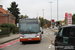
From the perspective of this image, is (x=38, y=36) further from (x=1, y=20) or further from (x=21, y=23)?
(x=1, y=20)

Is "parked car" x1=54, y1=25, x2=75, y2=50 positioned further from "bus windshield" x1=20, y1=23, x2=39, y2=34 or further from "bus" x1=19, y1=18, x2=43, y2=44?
"bus windshield" x1=20, y1=23, x2=39, y2=34

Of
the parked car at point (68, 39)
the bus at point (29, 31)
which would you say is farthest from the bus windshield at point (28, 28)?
the parked car at point (68, 39)

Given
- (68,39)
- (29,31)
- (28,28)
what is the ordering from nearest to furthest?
1. (68,39)
2. (29,31)
3. (28,28)

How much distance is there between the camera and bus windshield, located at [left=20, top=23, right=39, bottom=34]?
14.8 m

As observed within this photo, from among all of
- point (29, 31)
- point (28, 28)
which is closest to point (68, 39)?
A: point (29, 31)

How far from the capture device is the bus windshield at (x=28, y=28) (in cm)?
1484

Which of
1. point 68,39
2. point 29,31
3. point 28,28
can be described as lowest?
point 29,31

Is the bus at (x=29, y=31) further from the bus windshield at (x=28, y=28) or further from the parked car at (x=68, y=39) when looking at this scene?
the parked car at (x=68, y=39)

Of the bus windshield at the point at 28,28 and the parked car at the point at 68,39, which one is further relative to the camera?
the bus windshield at the point at 28,28

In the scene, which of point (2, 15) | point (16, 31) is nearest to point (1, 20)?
point (2, 15)

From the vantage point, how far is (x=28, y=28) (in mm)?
14984

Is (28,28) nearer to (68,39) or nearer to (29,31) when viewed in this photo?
(29,31)

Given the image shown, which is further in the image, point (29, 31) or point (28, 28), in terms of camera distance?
point (28, 28)

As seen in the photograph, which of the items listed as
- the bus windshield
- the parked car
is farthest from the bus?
the parked car
